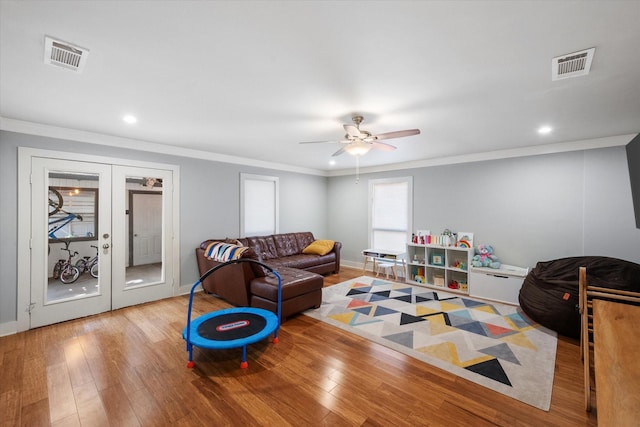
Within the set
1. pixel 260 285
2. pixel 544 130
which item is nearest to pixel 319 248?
pixel 260 285

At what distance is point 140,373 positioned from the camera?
2416 mm

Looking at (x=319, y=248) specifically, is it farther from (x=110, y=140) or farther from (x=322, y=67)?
(x=322, y=67)

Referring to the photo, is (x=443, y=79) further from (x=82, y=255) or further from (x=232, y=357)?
(x=82, y=255)

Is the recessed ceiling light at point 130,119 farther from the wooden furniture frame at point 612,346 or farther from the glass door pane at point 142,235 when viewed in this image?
the wooden furniture frame at point 612,346

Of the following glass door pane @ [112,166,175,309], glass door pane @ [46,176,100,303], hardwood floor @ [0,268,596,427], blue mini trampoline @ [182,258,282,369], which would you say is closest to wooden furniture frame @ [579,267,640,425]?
hardwood floor @ [0,268,596,427]

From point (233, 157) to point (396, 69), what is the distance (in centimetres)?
401

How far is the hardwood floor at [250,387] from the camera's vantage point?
6.25 feet

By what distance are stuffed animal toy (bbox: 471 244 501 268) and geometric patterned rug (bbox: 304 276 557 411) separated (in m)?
0.68

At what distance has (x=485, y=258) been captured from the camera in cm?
470

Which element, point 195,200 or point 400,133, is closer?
point 400,133

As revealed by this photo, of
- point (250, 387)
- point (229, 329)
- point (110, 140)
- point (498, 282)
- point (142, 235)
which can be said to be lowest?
point (250, 387)

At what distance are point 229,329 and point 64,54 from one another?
8.72ft

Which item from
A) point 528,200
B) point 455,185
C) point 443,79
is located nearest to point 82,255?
point 443,79

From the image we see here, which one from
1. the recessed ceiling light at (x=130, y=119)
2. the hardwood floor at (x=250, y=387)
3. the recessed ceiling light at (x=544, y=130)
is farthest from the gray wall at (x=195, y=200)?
the recessed ceiling light at (x=544, y=130)
